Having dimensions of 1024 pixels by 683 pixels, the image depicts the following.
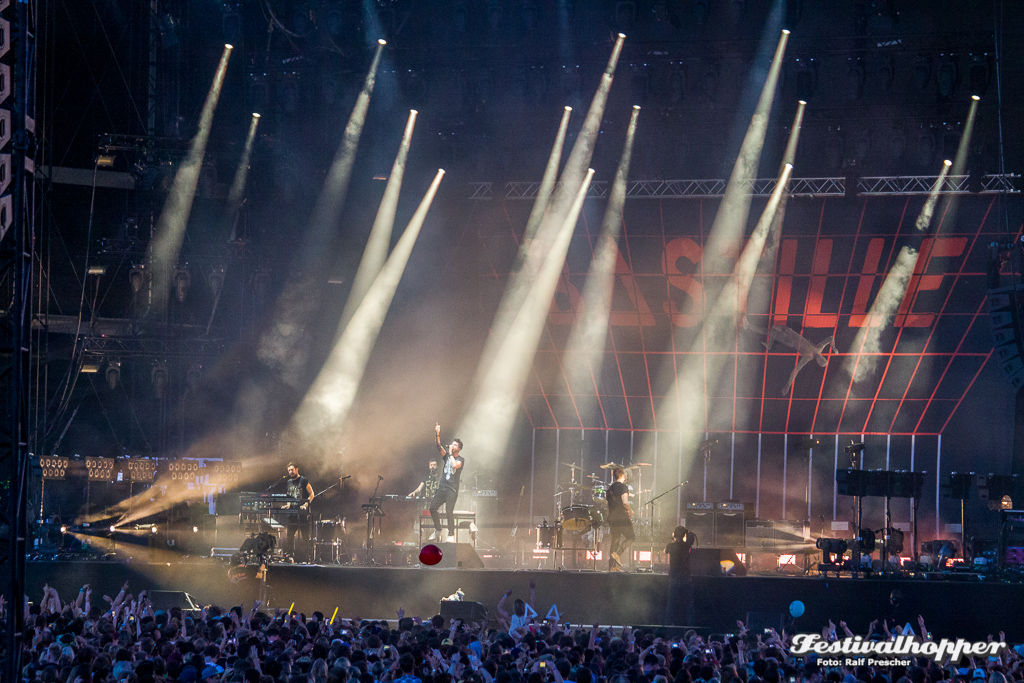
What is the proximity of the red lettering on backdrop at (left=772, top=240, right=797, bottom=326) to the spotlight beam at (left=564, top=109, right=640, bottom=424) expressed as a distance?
10.7 feet

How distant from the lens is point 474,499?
1855 centimetres

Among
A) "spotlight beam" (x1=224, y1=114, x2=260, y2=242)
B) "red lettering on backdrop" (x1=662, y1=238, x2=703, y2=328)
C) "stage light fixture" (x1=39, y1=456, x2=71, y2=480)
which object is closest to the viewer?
"stage light fixture" (x1=39, y1=456, x2=71, y2=480)

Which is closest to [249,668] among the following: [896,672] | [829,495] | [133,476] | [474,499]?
[896,672]

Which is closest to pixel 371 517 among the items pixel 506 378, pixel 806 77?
pixel 506 378

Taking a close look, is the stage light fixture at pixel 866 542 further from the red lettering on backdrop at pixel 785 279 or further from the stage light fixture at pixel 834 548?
the red lettering on backdrop at pixel 785 279

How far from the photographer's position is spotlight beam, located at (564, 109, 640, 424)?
19205mm

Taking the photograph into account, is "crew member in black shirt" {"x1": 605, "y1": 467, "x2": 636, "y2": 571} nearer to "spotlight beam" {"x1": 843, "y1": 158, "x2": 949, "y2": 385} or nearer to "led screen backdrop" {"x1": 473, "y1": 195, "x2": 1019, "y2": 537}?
"led screen backdrop" {"x1": 473, "y1": 195, "x2": 1019, "y2": 537}

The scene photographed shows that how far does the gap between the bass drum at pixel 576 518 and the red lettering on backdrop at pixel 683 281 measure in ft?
21.6

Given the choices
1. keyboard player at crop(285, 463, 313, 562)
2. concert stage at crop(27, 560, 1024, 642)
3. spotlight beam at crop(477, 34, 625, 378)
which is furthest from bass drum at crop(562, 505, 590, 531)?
spotlight beam at crop(477, 34, 625, 378)

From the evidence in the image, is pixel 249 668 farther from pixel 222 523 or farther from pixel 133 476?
pixel 133 476

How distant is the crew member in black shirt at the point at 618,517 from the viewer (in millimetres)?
13633

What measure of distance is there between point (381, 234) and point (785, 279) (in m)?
7.99

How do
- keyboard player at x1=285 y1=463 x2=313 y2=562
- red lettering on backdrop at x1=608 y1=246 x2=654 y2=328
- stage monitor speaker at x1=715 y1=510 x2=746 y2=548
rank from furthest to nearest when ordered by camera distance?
red lettering on backdrop at x1=608 y1=246 x2=654 y2=328 < stage monitor speaker at x1=715 y1=510 x2=746 y2=548 < keyboard player at x1=285 y1=463 x2=313 y2=562

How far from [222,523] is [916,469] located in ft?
44.0
